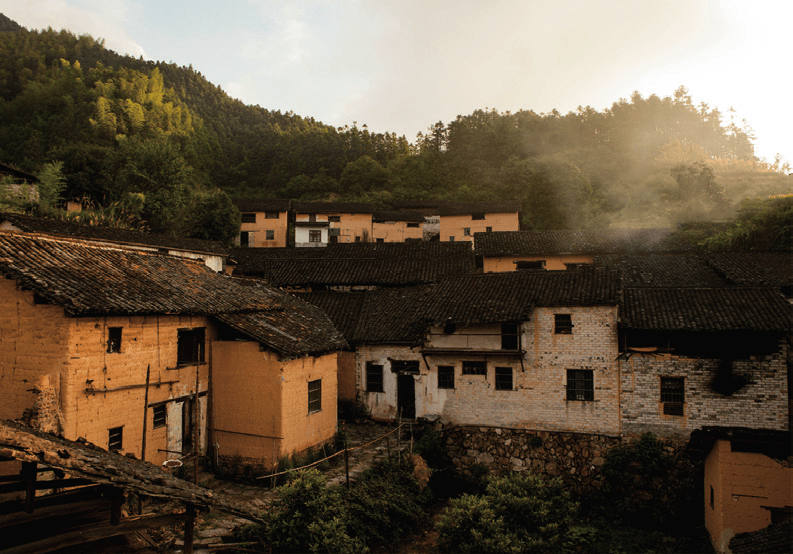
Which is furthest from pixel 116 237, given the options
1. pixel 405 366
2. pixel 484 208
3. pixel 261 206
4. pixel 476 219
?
pixel 484 208

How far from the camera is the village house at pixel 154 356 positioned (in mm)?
10508

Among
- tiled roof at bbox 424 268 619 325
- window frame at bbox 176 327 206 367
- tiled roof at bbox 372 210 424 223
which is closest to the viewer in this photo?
window frame at bbox 176 327 206 367

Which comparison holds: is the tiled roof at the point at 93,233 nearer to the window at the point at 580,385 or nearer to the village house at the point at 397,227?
the window at the point at 580,385

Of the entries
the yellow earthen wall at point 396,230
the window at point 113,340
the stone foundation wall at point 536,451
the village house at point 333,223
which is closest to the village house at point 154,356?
the window at point 113,340

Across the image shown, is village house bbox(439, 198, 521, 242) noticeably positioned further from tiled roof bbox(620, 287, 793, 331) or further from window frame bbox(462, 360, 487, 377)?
tiled roof bbox(620, 287, 793, 331)

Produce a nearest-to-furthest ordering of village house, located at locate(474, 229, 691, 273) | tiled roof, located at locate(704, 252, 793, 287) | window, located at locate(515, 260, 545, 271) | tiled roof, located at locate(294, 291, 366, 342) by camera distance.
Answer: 1. tiled roof, located at locate(704, 252, 793, 287)
2. tiled roof, located at locate(294, 291, 366, 342)
3. village house, located at locate(474, 229, 691, 273)
4. window, located at locate(515, 260, 545, 271)

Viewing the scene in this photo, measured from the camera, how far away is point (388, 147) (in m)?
71.7

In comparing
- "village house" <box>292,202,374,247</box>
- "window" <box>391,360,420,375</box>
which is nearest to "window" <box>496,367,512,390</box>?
"window" <box>391,360,420,375</box>

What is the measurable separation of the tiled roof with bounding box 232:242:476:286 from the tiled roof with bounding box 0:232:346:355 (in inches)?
258

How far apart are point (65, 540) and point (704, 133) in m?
75.3

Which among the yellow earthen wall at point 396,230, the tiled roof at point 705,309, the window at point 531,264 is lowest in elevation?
the tiled roof at point 705,309

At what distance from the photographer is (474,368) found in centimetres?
1819

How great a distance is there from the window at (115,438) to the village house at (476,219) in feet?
113

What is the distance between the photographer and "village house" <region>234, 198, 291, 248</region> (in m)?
43.8
